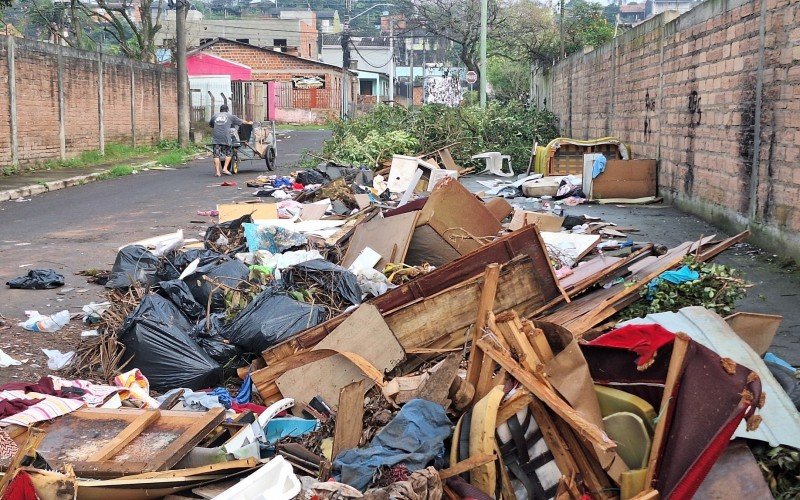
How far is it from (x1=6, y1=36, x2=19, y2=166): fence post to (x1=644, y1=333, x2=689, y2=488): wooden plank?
18.8m

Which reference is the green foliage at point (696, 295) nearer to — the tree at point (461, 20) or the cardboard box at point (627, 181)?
the cardboard box at point (627, 181)

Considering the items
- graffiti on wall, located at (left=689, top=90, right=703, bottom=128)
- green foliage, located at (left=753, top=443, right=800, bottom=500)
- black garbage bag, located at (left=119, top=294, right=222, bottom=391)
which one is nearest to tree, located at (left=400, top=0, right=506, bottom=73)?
graffiti on wall, located at (left=689, top=90, right=703, bottom=128)

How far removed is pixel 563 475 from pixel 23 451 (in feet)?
7.03

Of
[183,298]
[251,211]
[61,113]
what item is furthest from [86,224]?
[61,113]

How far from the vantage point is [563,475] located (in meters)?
3.44

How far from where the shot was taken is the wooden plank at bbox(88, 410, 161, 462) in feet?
12.7

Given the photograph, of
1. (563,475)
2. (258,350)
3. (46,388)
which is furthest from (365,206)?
(563,475)

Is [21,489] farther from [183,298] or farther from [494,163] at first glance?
[494,163]

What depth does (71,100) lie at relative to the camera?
2286cm

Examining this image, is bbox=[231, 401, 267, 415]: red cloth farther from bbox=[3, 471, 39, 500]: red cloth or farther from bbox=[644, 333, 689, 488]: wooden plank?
bbox=[644, 333, 689, 488]: wooden plank

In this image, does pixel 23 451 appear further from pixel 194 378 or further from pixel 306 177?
pixel 306 177

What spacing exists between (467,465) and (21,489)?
1.72 m

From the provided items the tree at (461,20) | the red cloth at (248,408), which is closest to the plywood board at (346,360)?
the red cloth at (248,408)

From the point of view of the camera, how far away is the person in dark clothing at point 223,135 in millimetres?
19562
